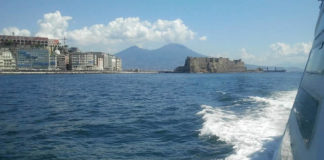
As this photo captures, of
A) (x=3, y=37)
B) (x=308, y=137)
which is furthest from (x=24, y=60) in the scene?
(x=308, y=137)

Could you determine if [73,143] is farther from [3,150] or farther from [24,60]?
[24,60]

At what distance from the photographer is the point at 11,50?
12788cm

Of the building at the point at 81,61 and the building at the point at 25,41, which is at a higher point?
the building at the point at 25,41

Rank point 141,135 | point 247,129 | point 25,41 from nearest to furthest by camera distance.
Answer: point 141,135 → point 247,129 → point 25,41

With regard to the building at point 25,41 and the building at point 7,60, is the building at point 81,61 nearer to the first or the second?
the building at point 25,41

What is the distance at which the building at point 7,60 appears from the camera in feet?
388

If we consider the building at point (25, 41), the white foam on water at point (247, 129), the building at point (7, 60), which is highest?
the building at point (25, 41)

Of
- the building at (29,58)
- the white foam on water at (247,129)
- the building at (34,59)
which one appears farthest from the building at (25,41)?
the white foam on water at (247,129)

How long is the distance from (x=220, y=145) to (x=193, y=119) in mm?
5111

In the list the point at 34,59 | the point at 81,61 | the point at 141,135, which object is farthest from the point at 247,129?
the point at 81,61

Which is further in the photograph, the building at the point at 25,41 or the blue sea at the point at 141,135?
the building at the point at 25,41

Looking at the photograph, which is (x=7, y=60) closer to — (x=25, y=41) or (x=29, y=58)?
(x=29, y=58)

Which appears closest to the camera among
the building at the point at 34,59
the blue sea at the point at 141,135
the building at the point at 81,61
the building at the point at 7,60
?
the blue sea at the point at 141,135

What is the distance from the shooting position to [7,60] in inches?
4761
